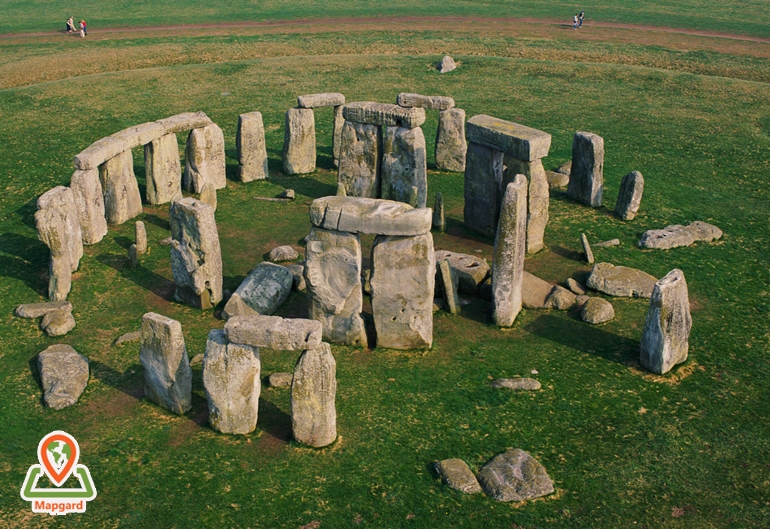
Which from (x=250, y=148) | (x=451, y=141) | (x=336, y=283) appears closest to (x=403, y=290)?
(x=336, y=283)

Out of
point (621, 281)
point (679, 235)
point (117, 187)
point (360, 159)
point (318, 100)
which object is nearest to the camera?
point (621, 281)

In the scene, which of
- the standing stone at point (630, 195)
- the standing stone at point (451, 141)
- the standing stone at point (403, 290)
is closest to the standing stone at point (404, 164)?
the standing stone at point (451, 141)

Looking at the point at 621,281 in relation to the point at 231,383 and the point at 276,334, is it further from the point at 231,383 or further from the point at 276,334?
the point at 231,383

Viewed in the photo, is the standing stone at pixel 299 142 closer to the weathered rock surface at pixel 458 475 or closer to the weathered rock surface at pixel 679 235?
the weathered rock surface at pixel 679 235

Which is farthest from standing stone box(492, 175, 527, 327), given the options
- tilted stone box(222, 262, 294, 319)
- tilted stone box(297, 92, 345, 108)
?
tilted stone box(297, 92, 345, 108)

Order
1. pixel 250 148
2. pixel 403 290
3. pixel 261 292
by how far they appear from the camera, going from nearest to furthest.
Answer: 1. pixel 403 290
2. pixel 261 292
3. pixel 250 148

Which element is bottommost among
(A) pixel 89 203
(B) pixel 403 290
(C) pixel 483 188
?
(B) pixel 403 290

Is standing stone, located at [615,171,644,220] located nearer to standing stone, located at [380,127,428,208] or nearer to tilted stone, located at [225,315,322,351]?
standing stone, located at [380,127,428,208]

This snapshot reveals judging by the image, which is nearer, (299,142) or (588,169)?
(588,169)
